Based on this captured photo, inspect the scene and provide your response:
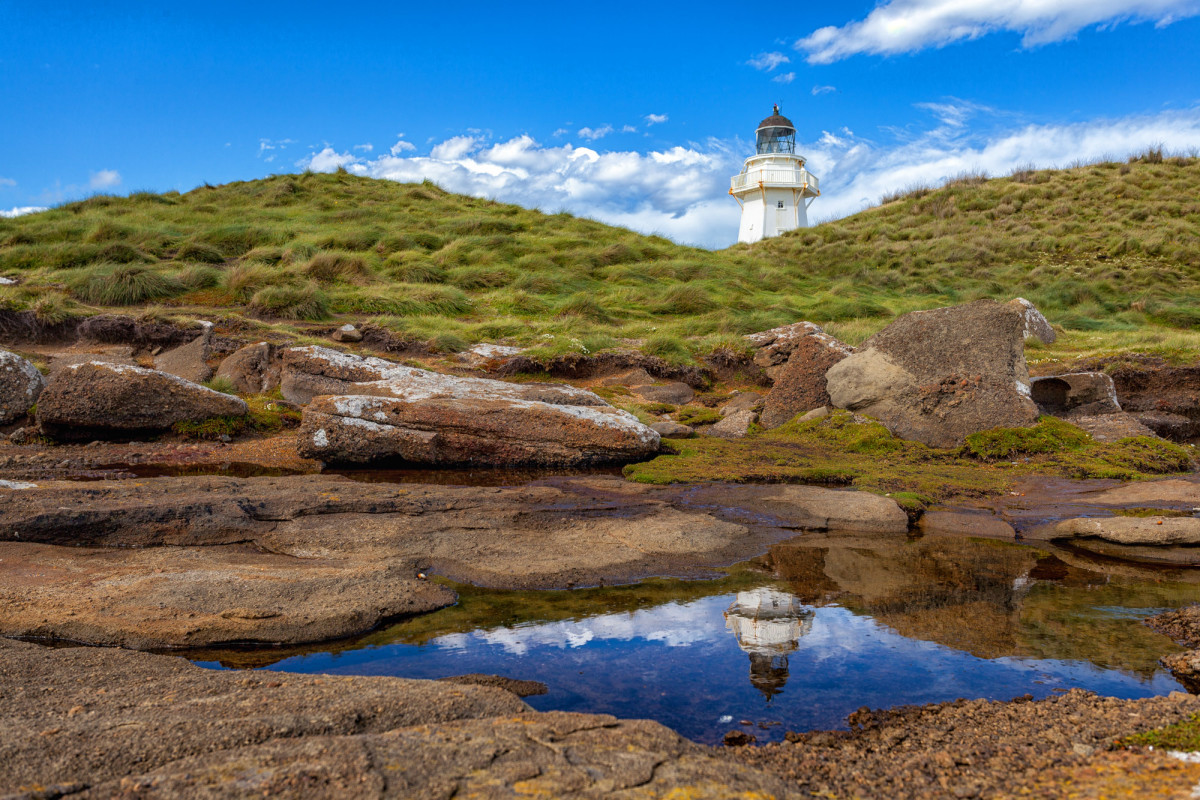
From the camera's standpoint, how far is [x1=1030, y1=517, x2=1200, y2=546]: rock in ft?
17.2

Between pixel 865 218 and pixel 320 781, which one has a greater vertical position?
pixel 865 218

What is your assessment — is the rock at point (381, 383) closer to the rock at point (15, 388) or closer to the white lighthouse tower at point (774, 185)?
the rock at point (15, 388)

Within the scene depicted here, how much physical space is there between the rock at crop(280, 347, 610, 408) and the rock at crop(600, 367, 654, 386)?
2.67 m

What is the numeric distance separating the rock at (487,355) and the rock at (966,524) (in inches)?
294

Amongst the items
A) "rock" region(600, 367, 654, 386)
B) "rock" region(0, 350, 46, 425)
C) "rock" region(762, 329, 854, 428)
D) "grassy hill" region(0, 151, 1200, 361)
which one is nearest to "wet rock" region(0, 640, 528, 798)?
"rock" region(0, 350, 46, 425)

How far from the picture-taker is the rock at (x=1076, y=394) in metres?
9.68

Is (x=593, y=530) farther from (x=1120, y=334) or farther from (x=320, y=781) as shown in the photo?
(x=1120, y=334)

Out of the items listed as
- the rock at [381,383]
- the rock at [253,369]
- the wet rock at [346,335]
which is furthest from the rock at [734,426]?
the wet rock at [346,335]

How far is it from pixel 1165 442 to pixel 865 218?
22978mm

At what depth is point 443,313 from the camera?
14867 mm

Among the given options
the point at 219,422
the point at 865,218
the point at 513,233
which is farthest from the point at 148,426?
the point at 865,218

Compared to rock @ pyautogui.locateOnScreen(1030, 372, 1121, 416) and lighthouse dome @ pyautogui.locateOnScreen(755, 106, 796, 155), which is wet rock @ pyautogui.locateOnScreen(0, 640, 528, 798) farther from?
lighthouse dome @ pyautogui.locateOnScreen(755, 106, 796, 155)

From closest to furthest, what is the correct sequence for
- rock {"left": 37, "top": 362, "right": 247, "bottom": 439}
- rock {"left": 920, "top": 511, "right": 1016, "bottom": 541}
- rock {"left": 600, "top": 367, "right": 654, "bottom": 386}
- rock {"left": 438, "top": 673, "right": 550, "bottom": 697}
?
rock {"left": 438, "top": 673, "right": 550, "bottom": 697}, rock {"left": 920, "top": 511, "right": 1016, "bottom": 541}, rock {"left": 37, "top": 362, "right": 247, "bottom": 439}, rock {"left": 600, "top": 367, "right": 654, "bottom": 386}

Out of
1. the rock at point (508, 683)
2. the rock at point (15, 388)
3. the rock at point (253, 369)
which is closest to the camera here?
the rock at point (508, 683)
